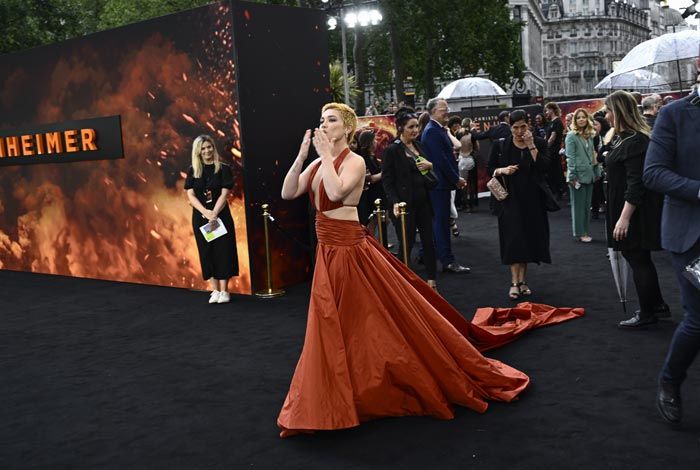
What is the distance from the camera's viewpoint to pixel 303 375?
16.4ft

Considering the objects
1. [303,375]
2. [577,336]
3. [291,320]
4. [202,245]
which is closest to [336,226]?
[303,375]

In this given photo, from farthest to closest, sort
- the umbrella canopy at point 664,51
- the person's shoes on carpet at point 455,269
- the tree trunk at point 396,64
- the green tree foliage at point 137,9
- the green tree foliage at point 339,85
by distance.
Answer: the green tree foliage at point 137,9 < the tree trunk at point 396,64 < the green tree foliage at point 339,85 < the umbrella canopy at point 664,51 < the person's shoes on carpet at point 455,269

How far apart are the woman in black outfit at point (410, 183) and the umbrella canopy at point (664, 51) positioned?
6053 mm

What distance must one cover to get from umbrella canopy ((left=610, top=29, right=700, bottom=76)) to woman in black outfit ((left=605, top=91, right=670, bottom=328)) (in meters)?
7.15

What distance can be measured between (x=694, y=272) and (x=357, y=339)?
199cm

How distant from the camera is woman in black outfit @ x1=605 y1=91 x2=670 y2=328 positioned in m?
6.49

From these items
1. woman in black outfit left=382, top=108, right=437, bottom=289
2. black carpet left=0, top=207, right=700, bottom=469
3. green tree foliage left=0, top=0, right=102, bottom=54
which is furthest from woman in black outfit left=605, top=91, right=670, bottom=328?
green tree foliage left=0, top=0, right=102, bottom=54

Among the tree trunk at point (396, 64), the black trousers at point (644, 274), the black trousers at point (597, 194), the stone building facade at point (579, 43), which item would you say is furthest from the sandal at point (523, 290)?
the stone building facade at point (579, 43)

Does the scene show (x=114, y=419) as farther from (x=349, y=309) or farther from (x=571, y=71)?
(x=571, y=71)

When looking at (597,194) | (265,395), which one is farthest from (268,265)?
(597,194)

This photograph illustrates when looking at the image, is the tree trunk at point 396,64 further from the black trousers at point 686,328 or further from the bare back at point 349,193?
the black trousers at point 686,328

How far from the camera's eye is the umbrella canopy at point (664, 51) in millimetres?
13422

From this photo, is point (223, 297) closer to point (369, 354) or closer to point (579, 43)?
point (369, 354)

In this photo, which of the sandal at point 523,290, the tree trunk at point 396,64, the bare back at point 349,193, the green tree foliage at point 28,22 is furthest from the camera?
the tree trunk at point 396,64
